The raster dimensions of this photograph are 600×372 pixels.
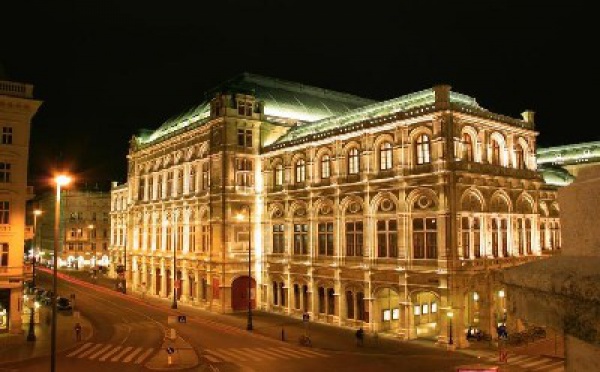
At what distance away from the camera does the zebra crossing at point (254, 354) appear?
32.9 metres

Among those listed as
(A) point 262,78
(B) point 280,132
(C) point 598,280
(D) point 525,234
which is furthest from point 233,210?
(C) point 598,280

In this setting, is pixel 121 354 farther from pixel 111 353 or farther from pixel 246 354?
pixel 246 354

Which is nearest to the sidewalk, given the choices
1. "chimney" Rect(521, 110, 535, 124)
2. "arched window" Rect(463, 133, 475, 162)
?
"arched window" Rect(463, 133, 475, 162)

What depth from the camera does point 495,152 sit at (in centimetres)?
4212

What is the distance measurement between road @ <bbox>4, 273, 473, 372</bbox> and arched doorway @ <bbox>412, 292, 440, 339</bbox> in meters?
5.40

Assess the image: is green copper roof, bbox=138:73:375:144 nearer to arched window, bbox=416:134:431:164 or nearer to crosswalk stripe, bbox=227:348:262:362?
arched window, bbox=416:134:431:164

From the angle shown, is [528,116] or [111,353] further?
[528,116]

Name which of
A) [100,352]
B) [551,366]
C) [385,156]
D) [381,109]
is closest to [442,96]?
[385,156]

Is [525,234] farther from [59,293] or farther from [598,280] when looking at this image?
[59,293]

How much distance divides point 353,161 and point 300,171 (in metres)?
7.56

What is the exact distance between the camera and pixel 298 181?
2039 inches

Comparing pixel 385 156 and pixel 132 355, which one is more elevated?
pixel 385 156

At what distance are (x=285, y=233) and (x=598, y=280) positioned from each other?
49.4 metres

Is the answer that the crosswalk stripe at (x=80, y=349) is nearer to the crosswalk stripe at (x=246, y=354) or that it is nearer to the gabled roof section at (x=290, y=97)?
the crosswalk stripe at (x=246, y=354)
